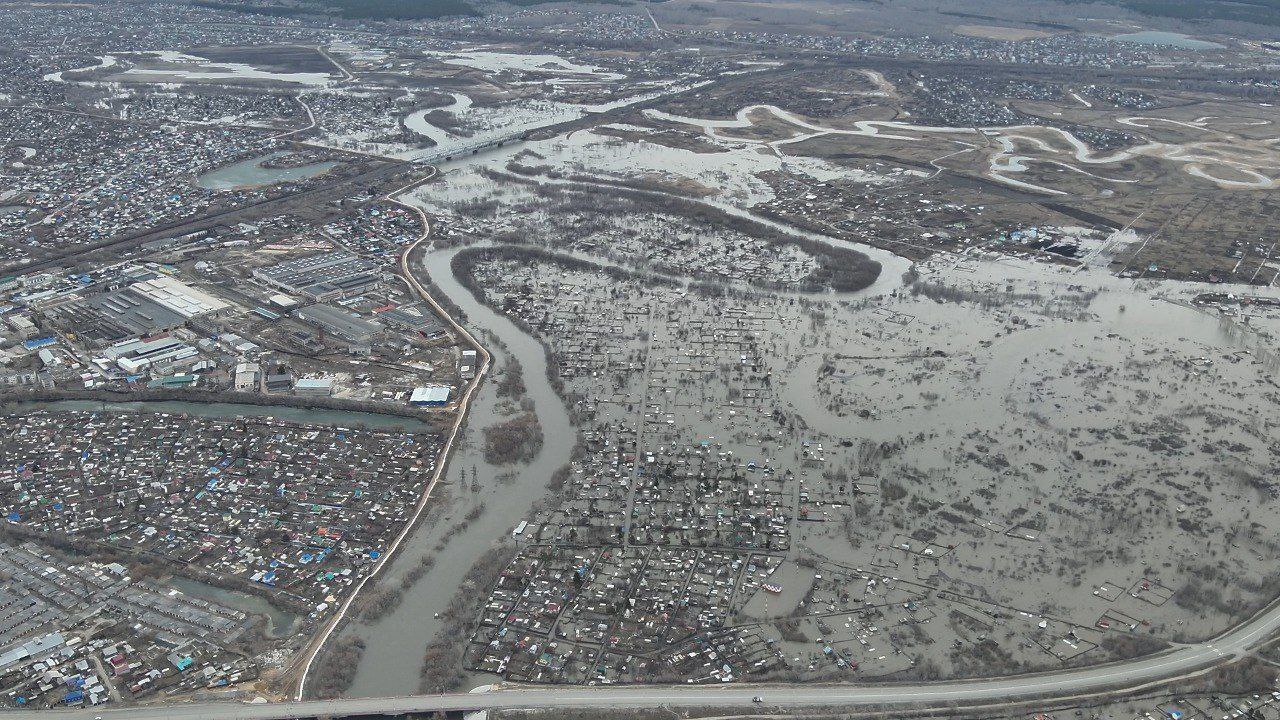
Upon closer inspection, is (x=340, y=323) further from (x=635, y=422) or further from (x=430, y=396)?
(x=635, y=422)

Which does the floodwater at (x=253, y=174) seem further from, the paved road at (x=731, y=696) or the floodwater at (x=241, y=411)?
the paved road at (x=731, y=696)

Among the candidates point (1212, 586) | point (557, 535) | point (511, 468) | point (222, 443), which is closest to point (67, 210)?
point (222, 443)

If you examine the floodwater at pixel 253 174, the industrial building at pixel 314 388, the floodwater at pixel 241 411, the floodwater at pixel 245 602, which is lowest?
the floodwater at pixel 245 602

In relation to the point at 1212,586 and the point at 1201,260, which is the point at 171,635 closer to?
the point at 1212,586

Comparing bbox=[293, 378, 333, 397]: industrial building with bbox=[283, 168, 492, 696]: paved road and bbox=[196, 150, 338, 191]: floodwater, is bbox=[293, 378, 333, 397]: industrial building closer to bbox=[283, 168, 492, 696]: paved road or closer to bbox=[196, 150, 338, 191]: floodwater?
bbox=[283, 168, 492, 696]: paved road

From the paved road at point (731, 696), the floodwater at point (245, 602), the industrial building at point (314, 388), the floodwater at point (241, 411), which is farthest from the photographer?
the industrial building at point (314, 388)

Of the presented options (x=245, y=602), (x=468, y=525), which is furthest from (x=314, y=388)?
(x=245, y=602)

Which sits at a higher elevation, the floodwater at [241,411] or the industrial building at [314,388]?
the industrial building at [314,388]

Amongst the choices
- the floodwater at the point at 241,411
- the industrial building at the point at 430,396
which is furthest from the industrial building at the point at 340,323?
the floodwater at the point at 241,411

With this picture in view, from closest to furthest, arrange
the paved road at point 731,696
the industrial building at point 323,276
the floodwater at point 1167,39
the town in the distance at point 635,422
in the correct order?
1. the paved road at point 731,696
2. the town in the distance at point 635,422
3. the industrial building at point 323,276
4. the floodwater at point 1167,39

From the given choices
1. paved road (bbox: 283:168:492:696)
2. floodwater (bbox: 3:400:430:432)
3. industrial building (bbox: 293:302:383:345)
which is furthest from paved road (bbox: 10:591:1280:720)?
industrial building (bbox: 293:302:383:345)
